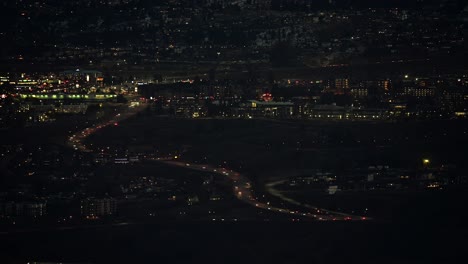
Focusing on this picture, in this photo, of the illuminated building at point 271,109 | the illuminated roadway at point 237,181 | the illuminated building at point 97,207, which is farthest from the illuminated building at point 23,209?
the illuminated building at point 271,109

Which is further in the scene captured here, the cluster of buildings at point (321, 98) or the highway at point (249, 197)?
the cluster of buildings at point (321, 98)

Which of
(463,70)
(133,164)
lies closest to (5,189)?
(133,164)

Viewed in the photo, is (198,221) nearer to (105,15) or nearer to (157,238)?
(157,238)

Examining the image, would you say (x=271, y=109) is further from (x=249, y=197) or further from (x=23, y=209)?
(x=23, y=209)

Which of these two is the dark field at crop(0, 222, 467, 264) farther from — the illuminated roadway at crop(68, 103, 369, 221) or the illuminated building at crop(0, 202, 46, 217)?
the illuminated building at crop(0, 202, 46, 217)

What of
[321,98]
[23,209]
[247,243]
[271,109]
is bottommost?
[247,243]

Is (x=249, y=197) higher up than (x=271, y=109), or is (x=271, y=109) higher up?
(x=271, y=109)

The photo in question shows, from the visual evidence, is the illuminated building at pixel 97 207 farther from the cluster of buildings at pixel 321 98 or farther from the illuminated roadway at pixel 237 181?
the cluster of buildings at pixel 321 98

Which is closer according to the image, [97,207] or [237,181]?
[97,207]

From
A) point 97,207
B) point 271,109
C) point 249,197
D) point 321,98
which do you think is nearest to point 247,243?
point 97,207

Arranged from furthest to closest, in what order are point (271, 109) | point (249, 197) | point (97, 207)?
1. point (271, 109)
2. point (249, 197)
3. point (97, 207)

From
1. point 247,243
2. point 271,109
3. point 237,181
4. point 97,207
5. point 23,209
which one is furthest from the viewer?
point 271,109
